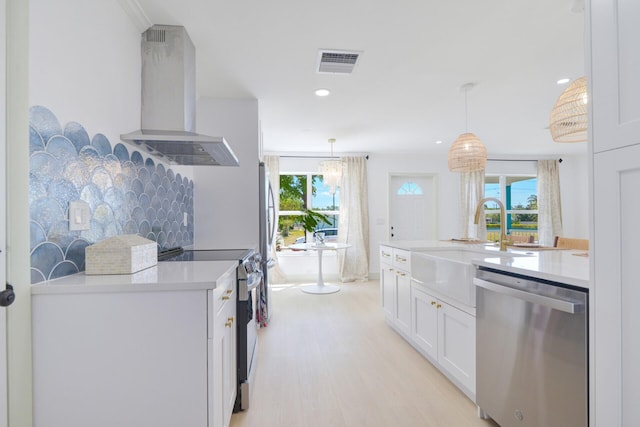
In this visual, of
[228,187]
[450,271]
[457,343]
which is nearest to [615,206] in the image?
[450,271]

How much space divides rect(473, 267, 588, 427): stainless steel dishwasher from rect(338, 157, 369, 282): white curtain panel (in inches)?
151

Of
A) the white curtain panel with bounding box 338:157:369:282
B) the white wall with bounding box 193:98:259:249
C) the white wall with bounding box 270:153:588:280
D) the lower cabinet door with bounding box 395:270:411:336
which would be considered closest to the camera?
the lower cabinet door with bounding box 395:270:411:336

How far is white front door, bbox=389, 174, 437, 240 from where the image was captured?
600cm

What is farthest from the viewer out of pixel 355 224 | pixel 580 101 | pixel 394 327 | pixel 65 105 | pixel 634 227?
pixel 355 224

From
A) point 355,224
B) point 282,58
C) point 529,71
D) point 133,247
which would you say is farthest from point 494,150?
point 133,247

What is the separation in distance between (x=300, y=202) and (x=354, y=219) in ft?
3.45

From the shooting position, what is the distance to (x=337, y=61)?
2387 mm

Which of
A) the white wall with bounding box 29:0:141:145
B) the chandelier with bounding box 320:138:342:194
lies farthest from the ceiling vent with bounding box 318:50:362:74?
the chandelier with bounding box 320:138:342:194

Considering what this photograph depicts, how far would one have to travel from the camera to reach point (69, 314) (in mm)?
1049

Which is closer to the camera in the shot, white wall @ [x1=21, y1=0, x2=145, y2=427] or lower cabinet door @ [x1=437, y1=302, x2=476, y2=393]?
white wall @ [x1=21, y1=0, x2=145, y2=427]

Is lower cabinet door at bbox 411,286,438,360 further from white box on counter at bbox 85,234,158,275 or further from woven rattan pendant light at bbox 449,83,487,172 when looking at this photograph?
white box on counter at bbox 85,234,158,275

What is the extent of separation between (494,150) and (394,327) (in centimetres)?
435

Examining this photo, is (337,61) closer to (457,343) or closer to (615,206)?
(615,206)

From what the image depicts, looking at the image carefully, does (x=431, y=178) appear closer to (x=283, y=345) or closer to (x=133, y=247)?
(x=283, y=345)
